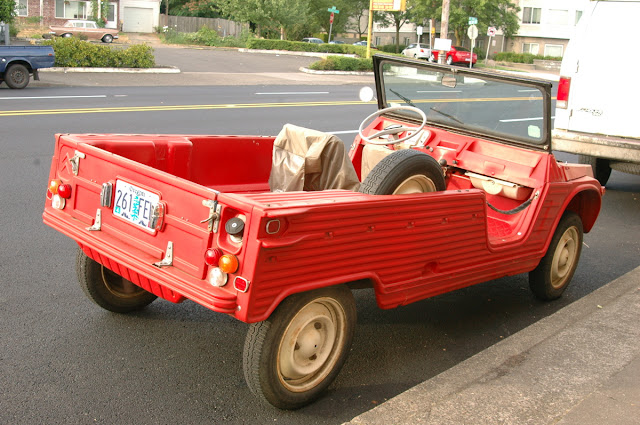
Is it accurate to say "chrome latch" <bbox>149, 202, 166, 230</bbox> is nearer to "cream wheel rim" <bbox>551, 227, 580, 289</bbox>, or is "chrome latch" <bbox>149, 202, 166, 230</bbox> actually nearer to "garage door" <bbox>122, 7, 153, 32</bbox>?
"cream wheel rim" <bbox>551, 227, 580, 289</bbox>

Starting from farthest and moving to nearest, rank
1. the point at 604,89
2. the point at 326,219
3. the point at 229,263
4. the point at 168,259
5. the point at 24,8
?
the point at 24,8
the point at 604,89
the point at 168,259
the point at 326,219
the point at 229,263

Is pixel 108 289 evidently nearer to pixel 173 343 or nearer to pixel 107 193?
pixel 173 343

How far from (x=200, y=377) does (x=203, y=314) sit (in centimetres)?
86

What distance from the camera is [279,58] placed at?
3919 centimetres

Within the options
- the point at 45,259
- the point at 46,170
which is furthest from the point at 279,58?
the point at 45,259

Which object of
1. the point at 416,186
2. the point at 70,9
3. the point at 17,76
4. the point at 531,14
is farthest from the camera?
the point at 531,14

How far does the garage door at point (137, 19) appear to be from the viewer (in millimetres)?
60781

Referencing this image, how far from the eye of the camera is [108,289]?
14.7 feet

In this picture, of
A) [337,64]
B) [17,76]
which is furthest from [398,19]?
[17,76]

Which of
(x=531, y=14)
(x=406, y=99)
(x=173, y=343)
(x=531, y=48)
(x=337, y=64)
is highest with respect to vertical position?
(x=531, y=14)

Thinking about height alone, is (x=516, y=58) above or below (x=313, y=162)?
above

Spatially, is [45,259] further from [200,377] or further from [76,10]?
[76,10]

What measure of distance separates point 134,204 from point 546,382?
245cm

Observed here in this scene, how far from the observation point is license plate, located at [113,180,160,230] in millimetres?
3646
